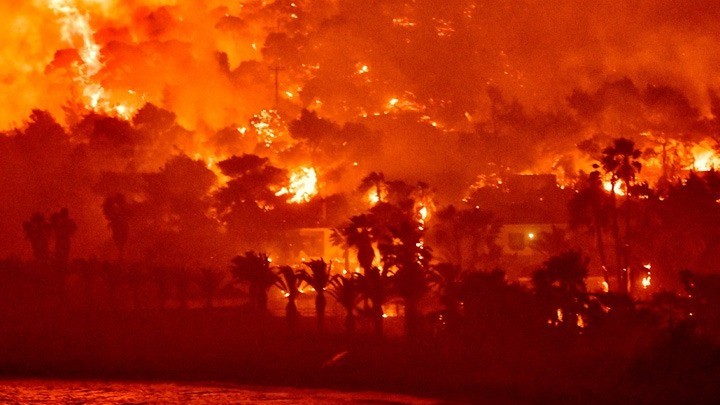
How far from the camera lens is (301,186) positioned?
7869cm

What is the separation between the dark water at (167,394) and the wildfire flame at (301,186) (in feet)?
140

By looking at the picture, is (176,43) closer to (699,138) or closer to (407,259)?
(699,138)

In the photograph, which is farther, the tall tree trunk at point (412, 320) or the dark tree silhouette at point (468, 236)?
the dark tree silhouette at point (468, 236)

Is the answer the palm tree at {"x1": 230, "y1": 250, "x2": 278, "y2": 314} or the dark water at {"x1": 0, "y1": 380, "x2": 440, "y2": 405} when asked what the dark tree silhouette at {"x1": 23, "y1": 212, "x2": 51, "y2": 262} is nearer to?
the palm tree at {"x1": 230, "y1": 250, "x2": 278, "y2": 314}

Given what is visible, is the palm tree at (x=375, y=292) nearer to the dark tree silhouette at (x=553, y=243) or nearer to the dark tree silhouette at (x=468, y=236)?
the dark tree silhouette at (x=468, y=236)

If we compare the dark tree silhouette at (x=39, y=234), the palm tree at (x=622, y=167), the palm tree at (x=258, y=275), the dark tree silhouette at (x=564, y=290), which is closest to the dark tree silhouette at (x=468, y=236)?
the palm tree at (x=622, y=167)

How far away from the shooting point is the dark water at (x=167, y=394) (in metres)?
28.9

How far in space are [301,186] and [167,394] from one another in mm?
49246

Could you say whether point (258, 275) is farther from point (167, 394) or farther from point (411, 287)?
point (167, 394)

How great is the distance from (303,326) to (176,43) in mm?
55044

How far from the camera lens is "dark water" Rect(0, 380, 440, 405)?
1139 inches

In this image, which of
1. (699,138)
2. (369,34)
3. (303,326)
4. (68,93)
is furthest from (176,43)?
(303,326)

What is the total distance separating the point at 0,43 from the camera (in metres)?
91.2

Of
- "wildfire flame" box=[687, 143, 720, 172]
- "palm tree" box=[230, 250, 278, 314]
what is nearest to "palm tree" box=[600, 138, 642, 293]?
"palm tree" box=[230, 250, 278, 314]
